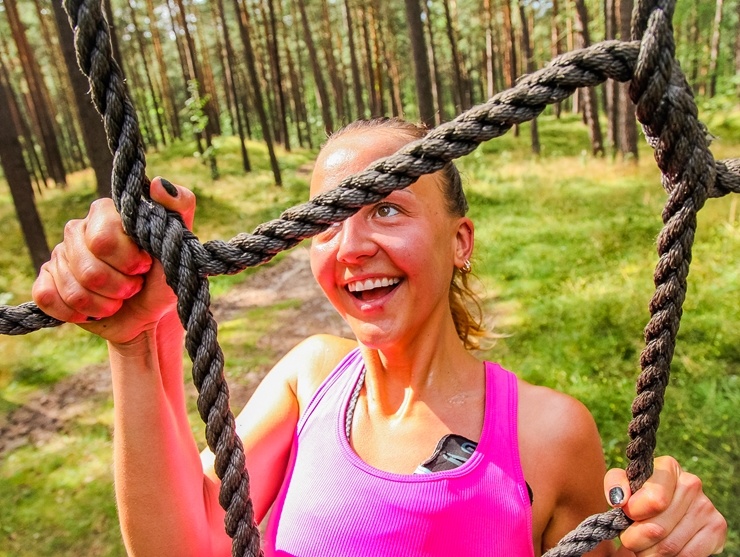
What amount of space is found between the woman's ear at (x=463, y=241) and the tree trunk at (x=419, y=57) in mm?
7701

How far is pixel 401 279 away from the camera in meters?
1.46

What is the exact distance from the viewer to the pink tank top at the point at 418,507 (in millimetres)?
1421

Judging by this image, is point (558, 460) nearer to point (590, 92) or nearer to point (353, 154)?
point (353, 154)

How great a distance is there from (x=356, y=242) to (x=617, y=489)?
838 mm

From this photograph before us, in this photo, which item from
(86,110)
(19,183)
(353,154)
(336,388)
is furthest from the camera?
(19,183)

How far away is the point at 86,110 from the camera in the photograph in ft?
25.2

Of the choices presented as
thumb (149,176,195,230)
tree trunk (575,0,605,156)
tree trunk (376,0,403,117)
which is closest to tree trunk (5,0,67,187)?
tree trunk (376,0,403,117)

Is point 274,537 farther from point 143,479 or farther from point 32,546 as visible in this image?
point 32,546

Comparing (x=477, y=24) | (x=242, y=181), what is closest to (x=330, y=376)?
(x=242, y=181)

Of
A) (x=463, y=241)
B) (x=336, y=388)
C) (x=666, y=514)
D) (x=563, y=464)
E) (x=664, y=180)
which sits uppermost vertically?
(x=664, y=180)

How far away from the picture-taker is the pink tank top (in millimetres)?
1421

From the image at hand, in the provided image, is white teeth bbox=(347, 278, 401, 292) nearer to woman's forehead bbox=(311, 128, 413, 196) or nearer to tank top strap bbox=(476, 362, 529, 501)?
woman's forehead bbox=(311, 128, 413, 196)

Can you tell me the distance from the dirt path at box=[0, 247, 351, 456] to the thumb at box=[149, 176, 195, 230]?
4.66 m

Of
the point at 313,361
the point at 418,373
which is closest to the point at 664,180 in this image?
the point at 418,373
